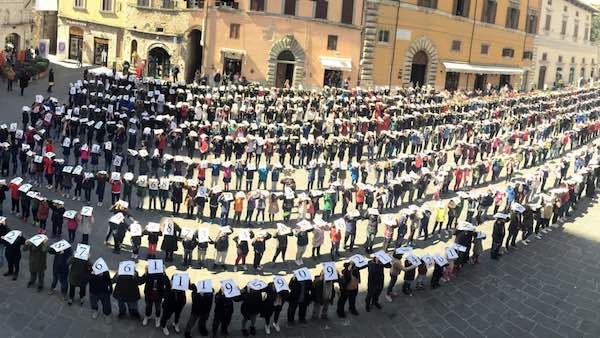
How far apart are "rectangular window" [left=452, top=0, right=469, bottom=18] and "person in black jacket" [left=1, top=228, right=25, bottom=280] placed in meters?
47.7

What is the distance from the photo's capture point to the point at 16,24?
4419 cm

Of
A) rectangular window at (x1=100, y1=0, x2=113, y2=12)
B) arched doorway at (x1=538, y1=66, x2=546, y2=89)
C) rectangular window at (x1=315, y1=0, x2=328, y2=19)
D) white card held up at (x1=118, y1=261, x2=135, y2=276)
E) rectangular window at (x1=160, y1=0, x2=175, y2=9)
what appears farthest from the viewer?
arched doorway at (x1=538, y1=66, x2=546, y2=89)

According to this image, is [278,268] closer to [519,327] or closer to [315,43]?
[519,327]

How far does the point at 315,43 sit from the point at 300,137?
19.3 meters

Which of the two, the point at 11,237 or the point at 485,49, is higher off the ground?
the point at 485,49

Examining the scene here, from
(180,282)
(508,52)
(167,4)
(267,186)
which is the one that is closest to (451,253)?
(180,282)

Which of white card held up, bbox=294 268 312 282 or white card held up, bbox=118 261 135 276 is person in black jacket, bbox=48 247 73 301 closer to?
white card held up, bbox=118 261 135 276

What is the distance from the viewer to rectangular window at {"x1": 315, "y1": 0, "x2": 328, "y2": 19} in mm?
48000

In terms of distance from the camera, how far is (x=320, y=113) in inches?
1464

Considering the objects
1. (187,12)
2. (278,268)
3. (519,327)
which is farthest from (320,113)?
(519,327)

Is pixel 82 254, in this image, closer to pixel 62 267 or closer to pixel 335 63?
pixel 62 267

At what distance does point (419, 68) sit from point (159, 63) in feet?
72.9

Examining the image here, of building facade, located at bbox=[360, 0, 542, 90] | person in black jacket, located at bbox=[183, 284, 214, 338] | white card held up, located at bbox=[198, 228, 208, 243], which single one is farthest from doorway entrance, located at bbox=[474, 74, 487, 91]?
person in black jacket, located at bbox=[183, 284, 214, 338]

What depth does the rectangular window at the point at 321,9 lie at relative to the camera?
48000 mm
